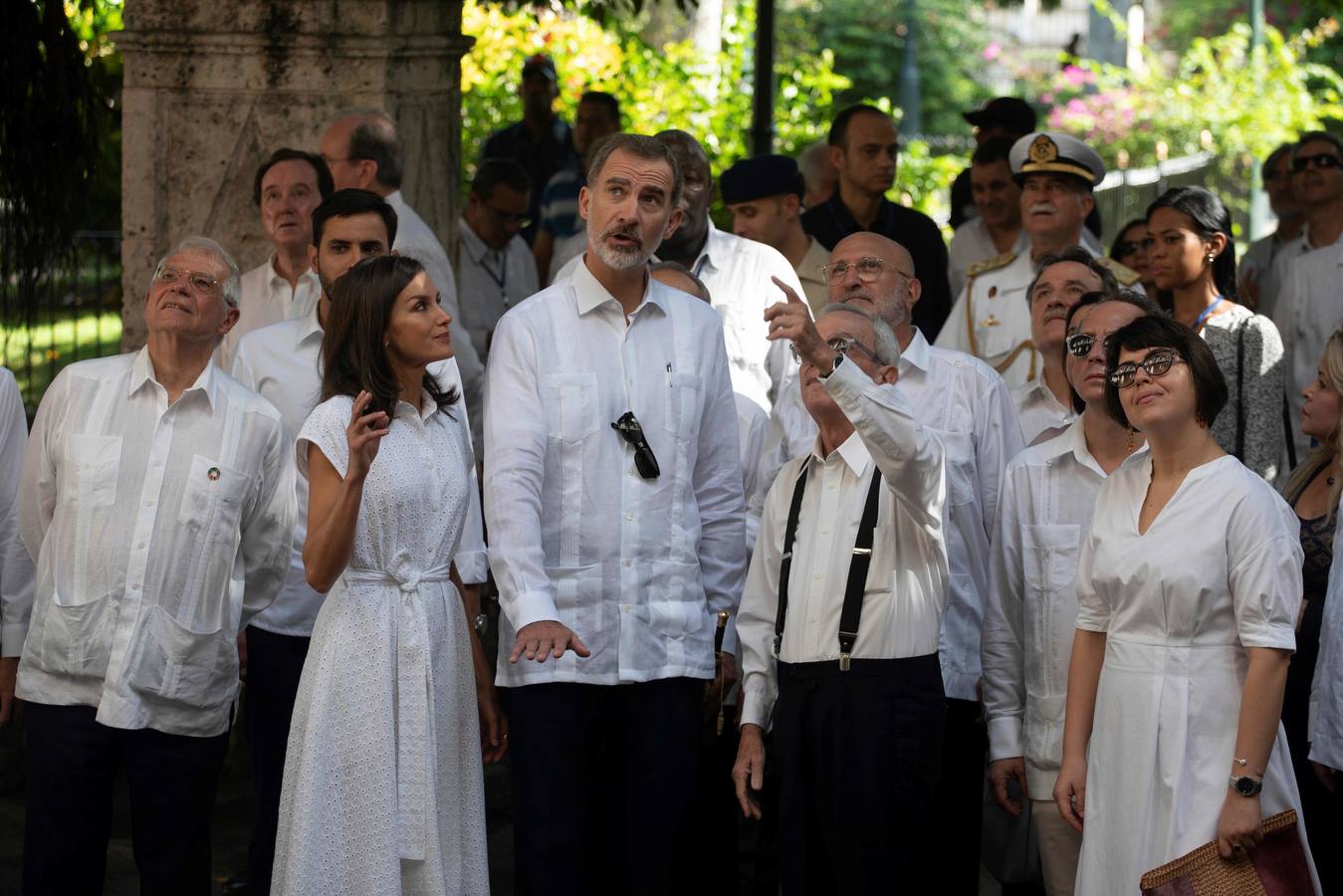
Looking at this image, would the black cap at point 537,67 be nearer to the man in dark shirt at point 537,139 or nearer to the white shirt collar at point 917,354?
the man in dark shirt at point 537,139

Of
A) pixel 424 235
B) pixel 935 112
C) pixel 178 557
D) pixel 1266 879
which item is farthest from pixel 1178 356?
pixel 935 112

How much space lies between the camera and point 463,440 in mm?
5430

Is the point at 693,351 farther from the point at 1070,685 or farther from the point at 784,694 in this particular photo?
the point at 1070,685

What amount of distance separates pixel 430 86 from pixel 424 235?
3.97 ft

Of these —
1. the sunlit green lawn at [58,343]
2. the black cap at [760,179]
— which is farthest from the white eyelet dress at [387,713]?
the sunlit green lawn at [58,343]

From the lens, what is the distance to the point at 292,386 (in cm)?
620

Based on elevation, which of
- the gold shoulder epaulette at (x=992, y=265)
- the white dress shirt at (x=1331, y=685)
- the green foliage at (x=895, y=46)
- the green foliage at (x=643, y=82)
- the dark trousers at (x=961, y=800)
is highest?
the green foliage at (x=895, y=46)

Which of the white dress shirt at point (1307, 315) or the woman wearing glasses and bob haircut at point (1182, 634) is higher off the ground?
the white dress shirt at point (1307, 315)

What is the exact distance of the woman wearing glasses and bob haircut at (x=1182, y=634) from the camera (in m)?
4.82

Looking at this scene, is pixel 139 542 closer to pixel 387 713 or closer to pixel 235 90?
pixel 387 713

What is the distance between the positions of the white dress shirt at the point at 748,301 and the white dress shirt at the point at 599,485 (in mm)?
1525

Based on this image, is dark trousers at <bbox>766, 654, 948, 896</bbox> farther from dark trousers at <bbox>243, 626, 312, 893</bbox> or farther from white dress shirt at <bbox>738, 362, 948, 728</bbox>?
dark trousers at <bbox>243, 626, 312, 893</bbox>

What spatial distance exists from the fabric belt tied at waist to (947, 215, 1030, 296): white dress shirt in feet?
15.1

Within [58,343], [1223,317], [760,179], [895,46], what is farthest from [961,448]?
[895,46]
